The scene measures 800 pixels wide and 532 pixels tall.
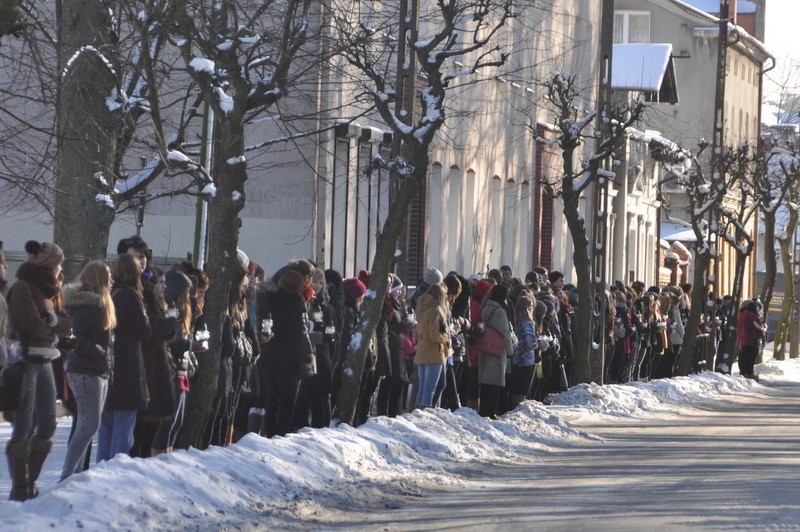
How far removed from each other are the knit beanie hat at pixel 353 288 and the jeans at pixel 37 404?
19.3ft

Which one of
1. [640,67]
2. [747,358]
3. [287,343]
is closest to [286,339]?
[287,343]

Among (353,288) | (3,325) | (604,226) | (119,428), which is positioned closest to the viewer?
(3,325)

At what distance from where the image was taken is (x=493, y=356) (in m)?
18.9

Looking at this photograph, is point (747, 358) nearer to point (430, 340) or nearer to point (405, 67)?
point (405, 67)

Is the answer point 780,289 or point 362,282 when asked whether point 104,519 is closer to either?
point 362,282

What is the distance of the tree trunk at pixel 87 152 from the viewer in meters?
17.1

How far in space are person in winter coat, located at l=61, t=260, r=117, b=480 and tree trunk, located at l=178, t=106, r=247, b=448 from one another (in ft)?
7.00

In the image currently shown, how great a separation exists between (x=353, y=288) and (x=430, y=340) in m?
1.45

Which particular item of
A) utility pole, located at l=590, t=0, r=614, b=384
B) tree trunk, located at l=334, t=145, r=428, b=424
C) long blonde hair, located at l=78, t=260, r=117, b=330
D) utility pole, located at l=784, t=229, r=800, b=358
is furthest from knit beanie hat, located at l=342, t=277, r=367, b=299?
utility pole, located at l=784, t=229, r=800, b=358

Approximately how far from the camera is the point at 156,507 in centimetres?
984

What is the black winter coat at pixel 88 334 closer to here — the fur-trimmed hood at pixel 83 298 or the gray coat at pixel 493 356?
the fur-trimmed hood at pixel 83 298

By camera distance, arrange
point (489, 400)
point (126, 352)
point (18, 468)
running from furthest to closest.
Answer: point (489, 400) < point (126, 352) < point (18, 468)

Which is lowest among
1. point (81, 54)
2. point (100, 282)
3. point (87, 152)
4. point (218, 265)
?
point (100, 282)

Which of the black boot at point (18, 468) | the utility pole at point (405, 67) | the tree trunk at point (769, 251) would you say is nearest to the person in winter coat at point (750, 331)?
the tree trunk at point (769, 251)
